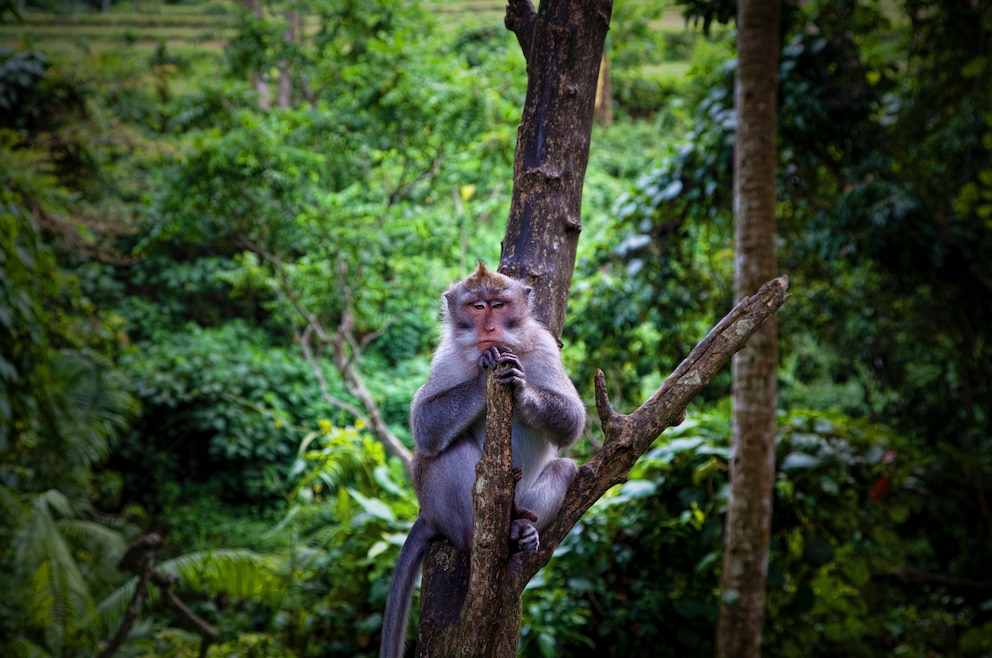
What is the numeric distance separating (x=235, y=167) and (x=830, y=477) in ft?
20.8

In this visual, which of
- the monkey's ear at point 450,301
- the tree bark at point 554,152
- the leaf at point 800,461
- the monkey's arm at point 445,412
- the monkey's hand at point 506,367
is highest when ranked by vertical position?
the tree bark at point 554,152

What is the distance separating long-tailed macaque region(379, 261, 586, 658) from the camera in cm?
251

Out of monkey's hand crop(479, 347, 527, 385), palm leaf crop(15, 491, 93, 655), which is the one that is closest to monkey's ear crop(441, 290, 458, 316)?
monkey's hand crop(479, 347, 527, 385)

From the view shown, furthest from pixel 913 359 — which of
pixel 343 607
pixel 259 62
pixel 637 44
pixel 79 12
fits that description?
pixel 79 12

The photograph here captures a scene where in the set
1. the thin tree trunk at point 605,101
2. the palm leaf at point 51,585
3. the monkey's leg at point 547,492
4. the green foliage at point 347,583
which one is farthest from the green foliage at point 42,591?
the thin tree trunk at point 605,101

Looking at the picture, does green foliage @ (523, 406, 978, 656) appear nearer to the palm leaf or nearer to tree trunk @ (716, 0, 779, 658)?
tree trunk @ (716, 0, 779, 658)

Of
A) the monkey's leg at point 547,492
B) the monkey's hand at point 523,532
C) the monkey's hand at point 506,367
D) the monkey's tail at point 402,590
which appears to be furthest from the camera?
the monkey's leg at point 547,492

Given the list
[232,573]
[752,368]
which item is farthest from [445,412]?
[232,573]

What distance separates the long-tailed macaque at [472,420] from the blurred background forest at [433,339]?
51.1 inches

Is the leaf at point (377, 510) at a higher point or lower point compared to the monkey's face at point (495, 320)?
lower

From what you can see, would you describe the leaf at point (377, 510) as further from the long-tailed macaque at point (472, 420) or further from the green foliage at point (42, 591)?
the green foliage at point (42, 591)

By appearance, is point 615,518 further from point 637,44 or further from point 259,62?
point 637,44

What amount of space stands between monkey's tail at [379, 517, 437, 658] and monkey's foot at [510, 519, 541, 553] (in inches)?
16.2

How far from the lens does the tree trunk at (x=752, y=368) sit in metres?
3.68
